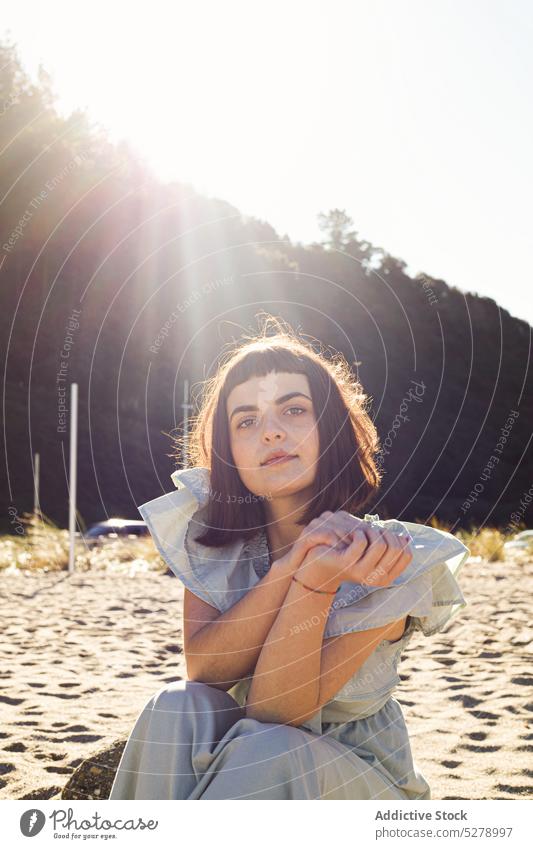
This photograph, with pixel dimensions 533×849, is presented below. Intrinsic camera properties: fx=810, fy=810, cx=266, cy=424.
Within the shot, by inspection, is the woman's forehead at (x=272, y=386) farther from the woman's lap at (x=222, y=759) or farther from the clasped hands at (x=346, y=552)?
the woman's lap at (x=222, y=759)

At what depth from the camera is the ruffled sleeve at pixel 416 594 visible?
81.0 inches

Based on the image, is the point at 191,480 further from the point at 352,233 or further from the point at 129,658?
the point at 129,658

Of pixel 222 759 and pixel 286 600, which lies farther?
pixel 286 600

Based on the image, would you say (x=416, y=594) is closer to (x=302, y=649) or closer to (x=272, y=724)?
(x=302, y=649)

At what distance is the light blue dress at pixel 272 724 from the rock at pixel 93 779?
0.64m

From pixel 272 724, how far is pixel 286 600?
0.28m

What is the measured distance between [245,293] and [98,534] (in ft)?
35.0

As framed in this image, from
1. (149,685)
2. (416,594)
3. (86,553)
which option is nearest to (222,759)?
(416,594)

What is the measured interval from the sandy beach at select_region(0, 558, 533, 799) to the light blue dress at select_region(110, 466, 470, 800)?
2.95ft

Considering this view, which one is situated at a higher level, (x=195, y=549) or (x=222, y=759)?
(x=195, y=549)

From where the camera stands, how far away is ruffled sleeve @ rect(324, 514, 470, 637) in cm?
206

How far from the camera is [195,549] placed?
2.38 metres
